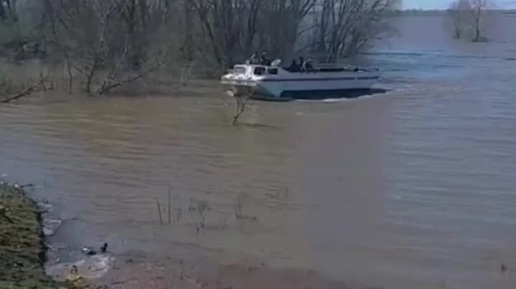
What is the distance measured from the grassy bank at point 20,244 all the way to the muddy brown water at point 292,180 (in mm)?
665

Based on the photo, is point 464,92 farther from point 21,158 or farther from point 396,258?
point 396,258

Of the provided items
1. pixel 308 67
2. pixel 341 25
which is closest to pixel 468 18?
pixel 341 25

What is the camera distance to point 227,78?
3791 cm

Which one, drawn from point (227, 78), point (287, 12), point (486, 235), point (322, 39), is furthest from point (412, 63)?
point (486, 235)

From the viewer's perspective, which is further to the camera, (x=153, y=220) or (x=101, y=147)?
(x=101, y=147)

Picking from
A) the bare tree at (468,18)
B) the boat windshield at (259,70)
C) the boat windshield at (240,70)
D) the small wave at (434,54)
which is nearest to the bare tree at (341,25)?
the small wave at (434,54)

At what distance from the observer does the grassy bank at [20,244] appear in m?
9.42

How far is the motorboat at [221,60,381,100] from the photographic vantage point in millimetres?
37263

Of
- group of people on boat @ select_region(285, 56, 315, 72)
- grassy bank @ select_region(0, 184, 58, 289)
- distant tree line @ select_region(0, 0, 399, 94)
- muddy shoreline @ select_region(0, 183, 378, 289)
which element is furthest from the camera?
distant tree line @ select_region(0, 0, 399, 94)

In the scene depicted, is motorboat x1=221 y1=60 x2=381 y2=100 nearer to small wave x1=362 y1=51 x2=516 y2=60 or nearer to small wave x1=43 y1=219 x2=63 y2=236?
small wave x1=43 y1=219 x2=63 y2=236

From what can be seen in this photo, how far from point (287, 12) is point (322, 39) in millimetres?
7115

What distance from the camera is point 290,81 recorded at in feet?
125

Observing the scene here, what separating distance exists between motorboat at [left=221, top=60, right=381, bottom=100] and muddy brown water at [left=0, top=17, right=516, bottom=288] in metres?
1.55

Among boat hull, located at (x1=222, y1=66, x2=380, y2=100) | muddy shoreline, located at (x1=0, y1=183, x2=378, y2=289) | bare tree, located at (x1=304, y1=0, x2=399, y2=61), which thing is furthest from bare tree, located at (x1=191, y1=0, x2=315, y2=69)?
muddy shoreline, located at (x1=0, y1=183, x2=378, y2=289)
